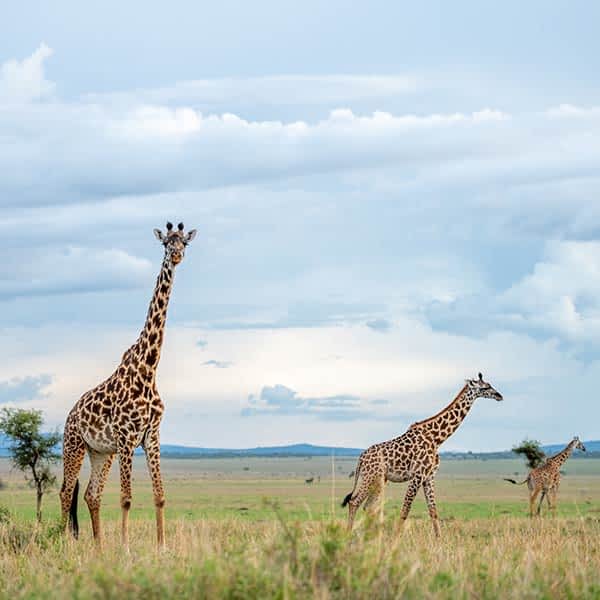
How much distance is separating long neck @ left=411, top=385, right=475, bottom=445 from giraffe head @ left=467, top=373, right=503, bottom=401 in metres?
0.31

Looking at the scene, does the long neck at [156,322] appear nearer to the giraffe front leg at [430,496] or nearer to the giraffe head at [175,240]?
the giraffe head at [175,240]

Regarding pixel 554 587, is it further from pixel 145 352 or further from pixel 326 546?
pixel 145 352

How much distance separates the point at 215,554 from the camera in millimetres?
9727

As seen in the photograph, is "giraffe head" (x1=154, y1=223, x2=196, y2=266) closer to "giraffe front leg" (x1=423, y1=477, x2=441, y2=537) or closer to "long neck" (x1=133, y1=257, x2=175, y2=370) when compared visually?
"long neck" (x1=133, y1=257, x2=175, y2=370)

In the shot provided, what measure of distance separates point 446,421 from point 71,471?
22.6 feet

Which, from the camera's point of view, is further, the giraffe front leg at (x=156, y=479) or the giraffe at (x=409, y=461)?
the giraffe at (x=409, y=461)

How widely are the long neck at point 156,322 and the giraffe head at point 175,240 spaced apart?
0.27m

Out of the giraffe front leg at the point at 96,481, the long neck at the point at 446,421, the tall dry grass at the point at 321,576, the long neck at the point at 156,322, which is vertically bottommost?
the tall dry grass at the point at 321,576

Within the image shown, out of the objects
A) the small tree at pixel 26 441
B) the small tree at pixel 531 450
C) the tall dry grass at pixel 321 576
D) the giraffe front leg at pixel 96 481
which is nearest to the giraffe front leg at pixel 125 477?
the giraffe front leg at pixel 96 481

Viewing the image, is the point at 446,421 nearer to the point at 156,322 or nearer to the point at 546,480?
the point at 156,322

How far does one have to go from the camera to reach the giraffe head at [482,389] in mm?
20750

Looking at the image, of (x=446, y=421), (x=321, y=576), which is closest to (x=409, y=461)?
(x=446, y=421)

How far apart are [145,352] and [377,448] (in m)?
5.59

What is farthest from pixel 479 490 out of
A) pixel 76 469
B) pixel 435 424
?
pixel 76 469
